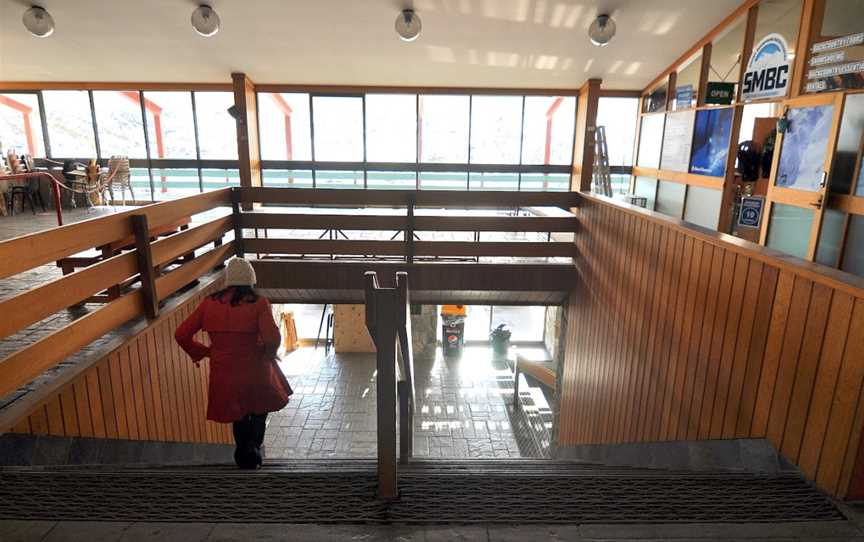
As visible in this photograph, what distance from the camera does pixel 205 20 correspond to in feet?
19.1

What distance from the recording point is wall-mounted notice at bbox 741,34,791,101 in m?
5.25

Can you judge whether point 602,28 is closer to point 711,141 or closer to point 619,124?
point 711,141

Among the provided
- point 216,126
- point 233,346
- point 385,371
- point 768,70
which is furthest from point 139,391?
point 216,126

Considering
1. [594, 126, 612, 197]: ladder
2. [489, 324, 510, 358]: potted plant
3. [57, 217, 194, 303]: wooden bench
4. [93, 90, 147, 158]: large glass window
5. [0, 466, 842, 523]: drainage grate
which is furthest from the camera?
[489, 324, 510, 358]: potted plant

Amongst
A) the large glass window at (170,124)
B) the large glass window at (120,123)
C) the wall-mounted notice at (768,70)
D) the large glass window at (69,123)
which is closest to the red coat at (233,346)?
the wall-mounted notice at (768,70)

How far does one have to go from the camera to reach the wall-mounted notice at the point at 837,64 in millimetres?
4172

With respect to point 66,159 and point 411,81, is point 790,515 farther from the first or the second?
point 66,159

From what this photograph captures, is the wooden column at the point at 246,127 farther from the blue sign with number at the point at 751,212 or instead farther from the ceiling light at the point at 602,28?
the blue sign with number at the point at 751,212

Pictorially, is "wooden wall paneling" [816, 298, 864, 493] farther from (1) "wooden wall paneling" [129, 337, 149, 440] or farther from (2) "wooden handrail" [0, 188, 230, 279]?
(1) "wooden wall paneling" [129, 337, 149, 440]

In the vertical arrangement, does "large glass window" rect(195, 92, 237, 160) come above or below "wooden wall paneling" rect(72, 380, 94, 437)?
above

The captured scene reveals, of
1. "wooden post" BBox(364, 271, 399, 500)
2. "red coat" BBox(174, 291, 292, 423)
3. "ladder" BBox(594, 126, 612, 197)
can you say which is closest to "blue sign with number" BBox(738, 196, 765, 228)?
"ladder" BBox(594, 126, 612, 197)

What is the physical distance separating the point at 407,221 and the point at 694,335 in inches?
124

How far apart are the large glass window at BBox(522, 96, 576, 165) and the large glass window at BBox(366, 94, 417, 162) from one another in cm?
212

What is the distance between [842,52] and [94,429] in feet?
20.9
